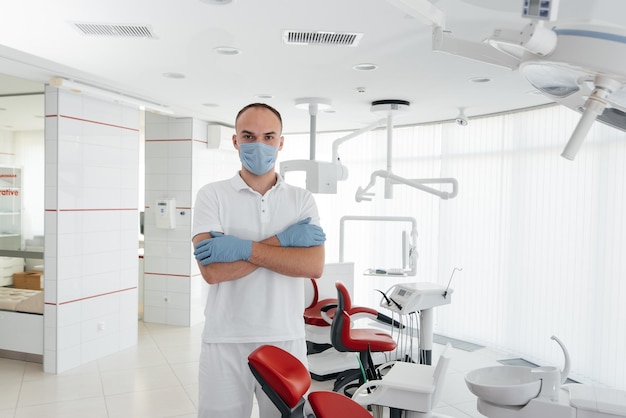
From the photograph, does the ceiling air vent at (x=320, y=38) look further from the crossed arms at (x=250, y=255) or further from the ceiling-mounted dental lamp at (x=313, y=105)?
the ceiling-mounted dental lamp at (x=313, y=105)

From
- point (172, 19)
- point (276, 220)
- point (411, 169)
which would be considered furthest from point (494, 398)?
point (411, 169)

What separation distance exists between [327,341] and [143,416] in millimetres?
1668

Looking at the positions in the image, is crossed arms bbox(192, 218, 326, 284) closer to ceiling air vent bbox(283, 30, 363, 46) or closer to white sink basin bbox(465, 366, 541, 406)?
white sink basin bbox(465, 366, 541, 406)

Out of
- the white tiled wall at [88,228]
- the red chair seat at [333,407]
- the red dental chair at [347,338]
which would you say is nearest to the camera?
the red chair seat at [333,407]

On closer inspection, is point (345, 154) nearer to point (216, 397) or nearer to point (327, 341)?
point (327, 341)

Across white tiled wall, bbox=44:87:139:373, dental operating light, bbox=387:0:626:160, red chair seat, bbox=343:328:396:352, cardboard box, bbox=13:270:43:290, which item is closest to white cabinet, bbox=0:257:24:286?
cardboard box, bbox=13:270:43:290

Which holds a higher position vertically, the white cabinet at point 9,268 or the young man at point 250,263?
the young man at point 250,263

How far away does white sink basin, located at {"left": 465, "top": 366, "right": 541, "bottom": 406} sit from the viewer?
1772 millimetres

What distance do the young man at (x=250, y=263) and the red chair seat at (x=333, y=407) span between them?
25cm

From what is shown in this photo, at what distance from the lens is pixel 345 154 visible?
7.15 metres

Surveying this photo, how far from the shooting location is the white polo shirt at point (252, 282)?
1.63 metres

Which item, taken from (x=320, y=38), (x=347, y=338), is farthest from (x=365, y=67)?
(x=347, y=338)

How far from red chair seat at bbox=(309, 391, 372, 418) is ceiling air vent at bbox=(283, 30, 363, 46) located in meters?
2.12

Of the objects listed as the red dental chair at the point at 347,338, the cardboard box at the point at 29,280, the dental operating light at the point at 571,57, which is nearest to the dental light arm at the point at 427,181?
the red dental chair at the point at 347,338
